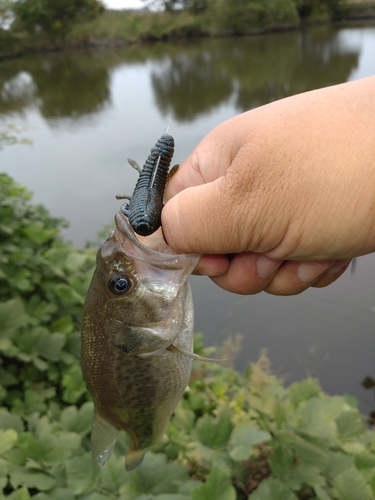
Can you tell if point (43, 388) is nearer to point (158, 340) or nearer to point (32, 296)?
point (32, 296)

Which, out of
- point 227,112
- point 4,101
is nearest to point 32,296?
point 227,112

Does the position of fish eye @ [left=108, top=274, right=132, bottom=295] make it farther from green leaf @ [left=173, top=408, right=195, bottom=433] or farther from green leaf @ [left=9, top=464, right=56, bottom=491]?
green leaf @ [left=173, top=408, right=195, bottom=433]

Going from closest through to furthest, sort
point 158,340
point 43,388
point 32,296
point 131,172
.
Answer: point 158,340 < point 43,388 < point 32,296 < point 131,172

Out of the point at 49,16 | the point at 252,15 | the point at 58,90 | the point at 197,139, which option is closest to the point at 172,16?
the point at 252,15

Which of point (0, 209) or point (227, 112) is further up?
point (0, 209)

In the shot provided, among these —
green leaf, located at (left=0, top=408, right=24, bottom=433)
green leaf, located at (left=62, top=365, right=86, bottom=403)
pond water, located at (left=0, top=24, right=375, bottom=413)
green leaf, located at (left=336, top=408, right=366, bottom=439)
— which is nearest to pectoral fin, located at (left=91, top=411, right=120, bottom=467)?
green leaf, located at (left=0, top=408, right=24, bottom=433)

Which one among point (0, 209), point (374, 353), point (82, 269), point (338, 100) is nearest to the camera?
point (338, 100)
